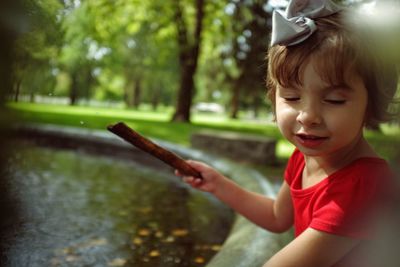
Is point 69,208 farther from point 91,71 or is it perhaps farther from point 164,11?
point 164,11

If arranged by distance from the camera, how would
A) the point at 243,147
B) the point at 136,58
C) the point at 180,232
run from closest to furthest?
the point at 180,232 → the point at 243,147 → the point at 136,58

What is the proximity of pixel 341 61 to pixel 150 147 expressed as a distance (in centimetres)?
65

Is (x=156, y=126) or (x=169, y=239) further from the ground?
(x=156, y=126)

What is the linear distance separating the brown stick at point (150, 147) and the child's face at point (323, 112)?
46 cm

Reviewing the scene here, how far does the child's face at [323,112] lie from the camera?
44.1 inches

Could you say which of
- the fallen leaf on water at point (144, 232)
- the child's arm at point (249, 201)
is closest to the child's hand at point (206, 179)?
the child's arm at point (249, 201)

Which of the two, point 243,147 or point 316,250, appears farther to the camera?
point 243,147

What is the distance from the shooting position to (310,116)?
3.69 feet

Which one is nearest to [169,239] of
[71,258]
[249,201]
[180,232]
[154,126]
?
[180,232]

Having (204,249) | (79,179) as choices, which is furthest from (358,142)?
(79,179)

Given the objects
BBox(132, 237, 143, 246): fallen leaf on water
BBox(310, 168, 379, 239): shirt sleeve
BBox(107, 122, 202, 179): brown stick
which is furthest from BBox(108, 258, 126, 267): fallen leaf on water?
BBox(310, 168, 379, 239): shirt sleeve

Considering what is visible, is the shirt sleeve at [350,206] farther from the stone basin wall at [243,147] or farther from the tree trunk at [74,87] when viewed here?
the stone basin wall at [243,147]

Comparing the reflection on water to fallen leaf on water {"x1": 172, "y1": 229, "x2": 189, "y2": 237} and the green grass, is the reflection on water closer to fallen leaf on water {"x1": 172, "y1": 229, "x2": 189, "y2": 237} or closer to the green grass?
fallen leaf on water {"x1": 172, "y1": 229, "x2": 189, "y2": 237}

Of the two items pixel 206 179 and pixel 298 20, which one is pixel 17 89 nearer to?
pixel 298 20
